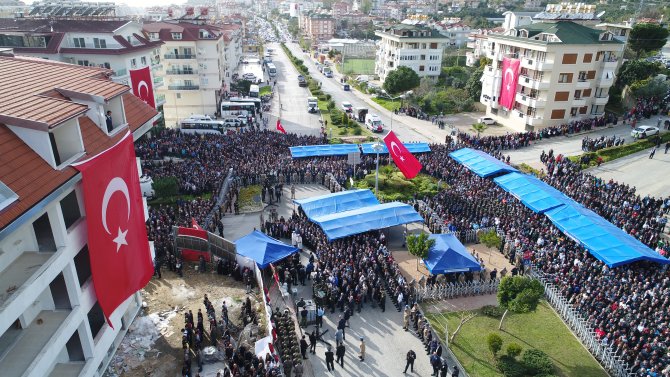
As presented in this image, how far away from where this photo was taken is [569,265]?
2320 centimetres

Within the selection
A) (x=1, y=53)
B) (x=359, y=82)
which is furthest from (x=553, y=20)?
(x=1, y=53)

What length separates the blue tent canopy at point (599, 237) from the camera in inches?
882

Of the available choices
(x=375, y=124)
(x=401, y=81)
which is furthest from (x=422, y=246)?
(x=401, y=81)

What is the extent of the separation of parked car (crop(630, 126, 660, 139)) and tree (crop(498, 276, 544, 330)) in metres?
32.0

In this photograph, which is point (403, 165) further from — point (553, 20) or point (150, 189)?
point (553, 20)

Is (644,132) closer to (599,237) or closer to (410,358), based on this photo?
(599,237)

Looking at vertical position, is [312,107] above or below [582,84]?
below

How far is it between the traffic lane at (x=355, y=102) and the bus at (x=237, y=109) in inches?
557

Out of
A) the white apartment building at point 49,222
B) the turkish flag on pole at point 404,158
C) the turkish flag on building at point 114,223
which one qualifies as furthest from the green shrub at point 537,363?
the white apartment building at point 49,222

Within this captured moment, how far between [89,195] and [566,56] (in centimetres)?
4648

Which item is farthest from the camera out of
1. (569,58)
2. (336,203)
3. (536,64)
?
(536,64)

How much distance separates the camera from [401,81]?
65062 millimetres

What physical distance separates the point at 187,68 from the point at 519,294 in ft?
163

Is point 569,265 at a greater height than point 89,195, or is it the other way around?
point 89,195
